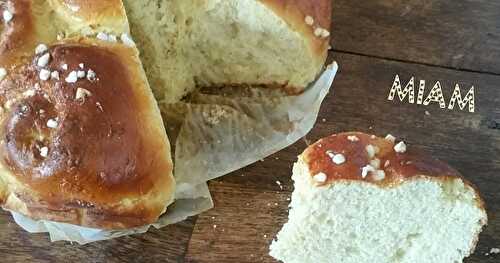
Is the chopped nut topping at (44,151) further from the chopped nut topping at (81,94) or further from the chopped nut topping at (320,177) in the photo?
the chopped nut topping at (320,177)

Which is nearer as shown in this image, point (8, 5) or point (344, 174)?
point (344, 174)

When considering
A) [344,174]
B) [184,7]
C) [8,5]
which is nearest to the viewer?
[344,174]

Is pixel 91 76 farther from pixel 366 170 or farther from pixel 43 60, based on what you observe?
pixel 366 170

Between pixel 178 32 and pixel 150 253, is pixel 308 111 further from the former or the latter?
pixel 150 253

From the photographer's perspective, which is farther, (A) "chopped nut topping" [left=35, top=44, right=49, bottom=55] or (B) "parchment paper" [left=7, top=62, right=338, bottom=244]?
(B) "parchment paper" [left=7, top=62, right=338, bottom=244]

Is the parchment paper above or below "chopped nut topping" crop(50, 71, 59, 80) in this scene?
below

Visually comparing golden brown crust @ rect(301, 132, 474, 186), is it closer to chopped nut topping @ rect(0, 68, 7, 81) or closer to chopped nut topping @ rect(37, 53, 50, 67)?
chopped nut topping @ rect(37, 53, 50, 67)

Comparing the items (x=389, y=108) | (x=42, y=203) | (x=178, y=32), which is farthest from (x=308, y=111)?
(x=42, y=203)

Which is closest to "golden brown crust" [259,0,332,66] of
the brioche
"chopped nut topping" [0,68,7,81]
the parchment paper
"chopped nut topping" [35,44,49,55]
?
the brioche
